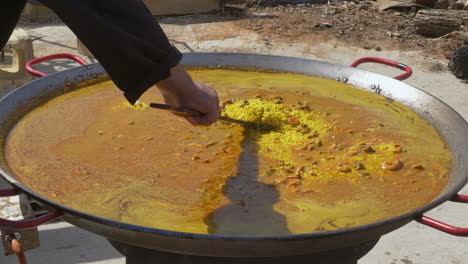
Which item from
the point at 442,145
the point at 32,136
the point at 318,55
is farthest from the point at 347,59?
the point at 32,136

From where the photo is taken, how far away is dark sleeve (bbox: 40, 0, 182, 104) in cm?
123

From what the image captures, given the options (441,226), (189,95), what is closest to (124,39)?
(189,95)

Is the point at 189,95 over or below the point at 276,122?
over

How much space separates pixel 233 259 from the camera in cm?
152

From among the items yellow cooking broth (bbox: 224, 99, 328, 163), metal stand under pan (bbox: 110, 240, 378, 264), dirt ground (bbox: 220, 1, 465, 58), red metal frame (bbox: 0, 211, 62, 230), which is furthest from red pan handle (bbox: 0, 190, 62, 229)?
dirt ground (bbox: 220, 1, 465, 58)

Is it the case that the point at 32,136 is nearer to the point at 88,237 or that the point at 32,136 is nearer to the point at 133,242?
the point at 133,242

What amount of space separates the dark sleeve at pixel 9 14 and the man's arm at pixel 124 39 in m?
0.23

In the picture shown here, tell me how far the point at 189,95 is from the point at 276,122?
2.10ft

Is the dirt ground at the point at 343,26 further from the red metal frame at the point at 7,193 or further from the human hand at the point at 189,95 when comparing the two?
the red metal frame at the point at 7,193

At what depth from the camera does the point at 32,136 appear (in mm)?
1966

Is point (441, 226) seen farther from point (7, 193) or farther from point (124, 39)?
point (7, 193)

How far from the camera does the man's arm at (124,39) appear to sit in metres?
1.23

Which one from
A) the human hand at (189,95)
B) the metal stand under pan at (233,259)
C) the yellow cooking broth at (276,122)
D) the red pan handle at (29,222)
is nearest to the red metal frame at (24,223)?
the red pan handle at (29,222)

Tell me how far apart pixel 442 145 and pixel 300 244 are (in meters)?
0.95
